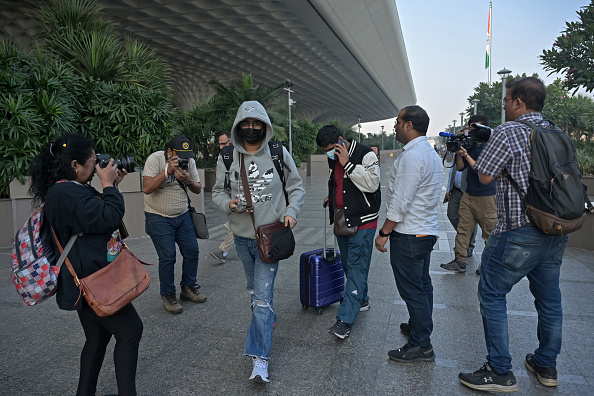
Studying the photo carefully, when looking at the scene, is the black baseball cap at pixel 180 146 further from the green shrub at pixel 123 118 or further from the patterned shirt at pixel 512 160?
the green shrub at pixel 123 118

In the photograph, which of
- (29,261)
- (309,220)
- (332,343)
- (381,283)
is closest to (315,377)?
(332,343)

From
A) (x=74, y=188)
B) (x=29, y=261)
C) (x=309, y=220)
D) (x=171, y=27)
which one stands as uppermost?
(x=171, y=27)

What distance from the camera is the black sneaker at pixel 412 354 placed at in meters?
3.12

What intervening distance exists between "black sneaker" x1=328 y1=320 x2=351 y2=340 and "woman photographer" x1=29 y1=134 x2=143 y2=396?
5.24ft

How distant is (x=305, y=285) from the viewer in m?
4.06

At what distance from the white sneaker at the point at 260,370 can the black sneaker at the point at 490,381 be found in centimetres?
127

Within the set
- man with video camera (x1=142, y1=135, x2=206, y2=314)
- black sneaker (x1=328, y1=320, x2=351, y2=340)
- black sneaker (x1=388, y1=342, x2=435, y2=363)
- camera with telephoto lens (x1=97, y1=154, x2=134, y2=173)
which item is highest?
camera with telephoto lens (x1=97, y1=154, x2=134, y2=173)

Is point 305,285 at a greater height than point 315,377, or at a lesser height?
greater

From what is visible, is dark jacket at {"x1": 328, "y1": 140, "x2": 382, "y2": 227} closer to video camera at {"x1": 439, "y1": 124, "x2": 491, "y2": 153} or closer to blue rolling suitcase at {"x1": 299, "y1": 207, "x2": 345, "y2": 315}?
blue rolling suitcase at {"x1": 299, "y1": 207, "x2": 345, "y2": 315}

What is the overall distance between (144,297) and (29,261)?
270cm

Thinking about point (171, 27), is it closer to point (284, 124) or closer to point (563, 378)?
point (284, 124)

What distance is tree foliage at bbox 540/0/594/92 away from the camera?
811 cm

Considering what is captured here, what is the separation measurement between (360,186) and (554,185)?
137cm

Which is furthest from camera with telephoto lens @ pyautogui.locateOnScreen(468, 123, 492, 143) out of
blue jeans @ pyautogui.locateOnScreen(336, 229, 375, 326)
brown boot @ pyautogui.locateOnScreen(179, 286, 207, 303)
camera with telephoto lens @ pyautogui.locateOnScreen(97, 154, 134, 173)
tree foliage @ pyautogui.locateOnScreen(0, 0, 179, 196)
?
tree foliage @ pyautogui.locateOnScreen(0, 0, 179, 196)
